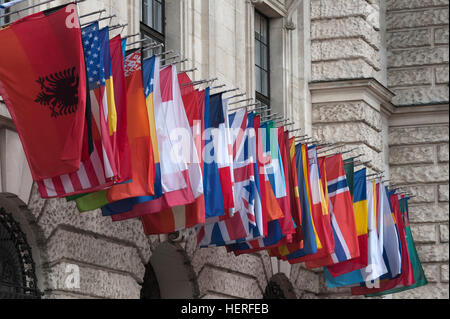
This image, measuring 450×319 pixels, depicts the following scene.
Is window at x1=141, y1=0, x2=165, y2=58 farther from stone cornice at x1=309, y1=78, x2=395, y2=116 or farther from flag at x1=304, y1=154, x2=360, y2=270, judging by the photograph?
stone cornice at x1=309, y1=78, x2=395, y2=116

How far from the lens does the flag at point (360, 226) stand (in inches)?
1007

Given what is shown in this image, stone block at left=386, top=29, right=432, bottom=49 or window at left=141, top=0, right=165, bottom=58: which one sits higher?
stone block at left=386, top=29, right=432, bottom=49

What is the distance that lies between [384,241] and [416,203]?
5.65 m

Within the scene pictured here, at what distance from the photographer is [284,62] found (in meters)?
28.7

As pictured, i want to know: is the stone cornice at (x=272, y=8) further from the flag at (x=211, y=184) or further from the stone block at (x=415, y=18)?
the flag at (x=211, y=184)

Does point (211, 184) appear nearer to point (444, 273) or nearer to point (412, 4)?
point (444, 273)

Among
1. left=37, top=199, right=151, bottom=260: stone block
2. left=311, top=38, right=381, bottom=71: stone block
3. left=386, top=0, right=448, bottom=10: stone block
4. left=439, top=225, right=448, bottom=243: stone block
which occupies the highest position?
left=386, top=0, right=448, bottom=10: stone block

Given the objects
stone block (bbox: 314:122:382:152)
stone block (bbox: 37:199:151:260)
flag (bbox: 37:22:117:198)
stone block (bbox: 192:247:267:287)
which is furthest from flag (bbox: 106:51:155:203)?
stone block (bbox: 314:122:382:152)

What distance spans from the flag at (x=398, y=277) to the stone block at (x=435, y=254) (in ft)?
13.8

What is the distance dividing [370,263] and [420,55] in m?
9.35

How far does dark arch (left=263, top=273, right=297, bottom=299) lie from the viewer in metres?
26.8

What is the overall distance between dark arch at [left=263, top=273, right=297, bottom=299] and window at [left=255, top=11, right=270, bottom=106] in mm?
3839

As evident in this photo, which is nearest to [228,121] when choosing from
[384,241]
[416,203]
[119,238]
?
[119,238]

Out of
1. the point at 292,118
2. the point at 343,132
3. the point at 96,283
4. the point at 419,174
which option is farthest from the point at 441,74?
the point at 96,283
